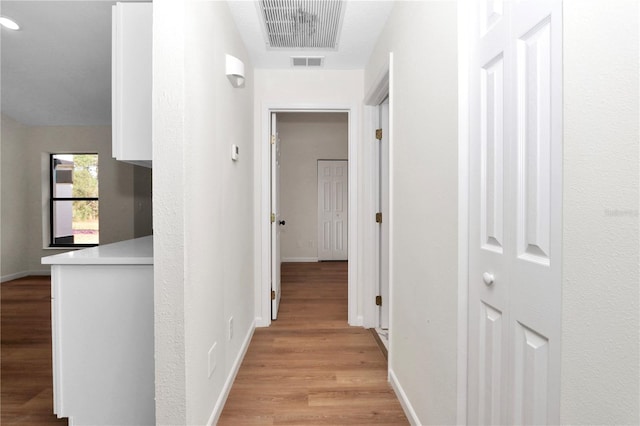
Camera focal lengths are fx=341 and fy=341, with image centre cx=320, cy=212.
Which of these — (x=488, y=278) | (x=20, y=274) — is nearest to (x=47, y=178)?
(x=20, y=274)

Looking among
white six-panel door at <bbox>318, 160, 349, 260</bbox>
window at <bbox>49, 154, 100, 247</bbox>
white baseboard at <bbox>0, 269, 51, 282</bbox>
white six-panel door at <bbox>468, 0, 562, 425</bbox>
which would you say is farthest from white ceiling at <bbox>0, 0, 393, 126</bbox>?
white six-panel door at <bbox>318, 160, 349, 260</bbox>

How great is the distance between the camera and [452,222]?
132 cm

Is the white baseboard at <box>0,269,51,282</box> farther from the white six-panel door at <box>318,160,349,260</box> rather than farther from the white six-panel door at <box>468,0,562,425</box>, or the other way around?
the white six-panel door at <box>468,0,562,425</box>

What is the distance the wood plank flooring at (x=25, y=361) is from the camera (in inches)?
73.6

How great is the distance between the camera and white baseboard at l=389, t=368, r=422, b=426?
171 centimetres

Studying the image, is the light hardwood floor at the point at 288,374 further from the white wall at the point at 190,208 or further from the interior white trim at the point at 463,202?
the interior white trim at the point at 463,202

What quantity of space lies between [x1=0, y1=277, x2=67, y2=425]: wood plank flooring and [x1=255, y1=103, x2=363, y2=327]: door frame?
1568 mm

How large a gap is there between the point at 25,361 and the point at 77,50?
2.88 metres

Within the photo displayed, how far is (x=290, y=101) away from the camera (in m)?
3.12

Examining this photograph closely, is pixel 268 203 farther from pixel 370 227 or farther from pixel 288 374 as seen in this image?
pixel 288 374

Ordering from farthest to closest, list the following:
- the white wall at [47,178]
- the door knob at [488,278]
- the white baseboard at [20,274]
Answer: the white wall at [47,178] → the white baseboard at [20,274] → the door knob at [488,278]

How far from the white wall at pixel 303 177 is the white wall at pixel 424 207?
4586 millimetres

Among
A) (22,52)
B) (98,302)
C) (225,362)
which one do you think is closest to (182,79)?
(98,302)

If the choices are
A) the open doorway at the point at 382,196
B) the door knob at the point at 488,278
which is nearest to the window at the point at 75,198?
the open doorway at the point at 382,196
